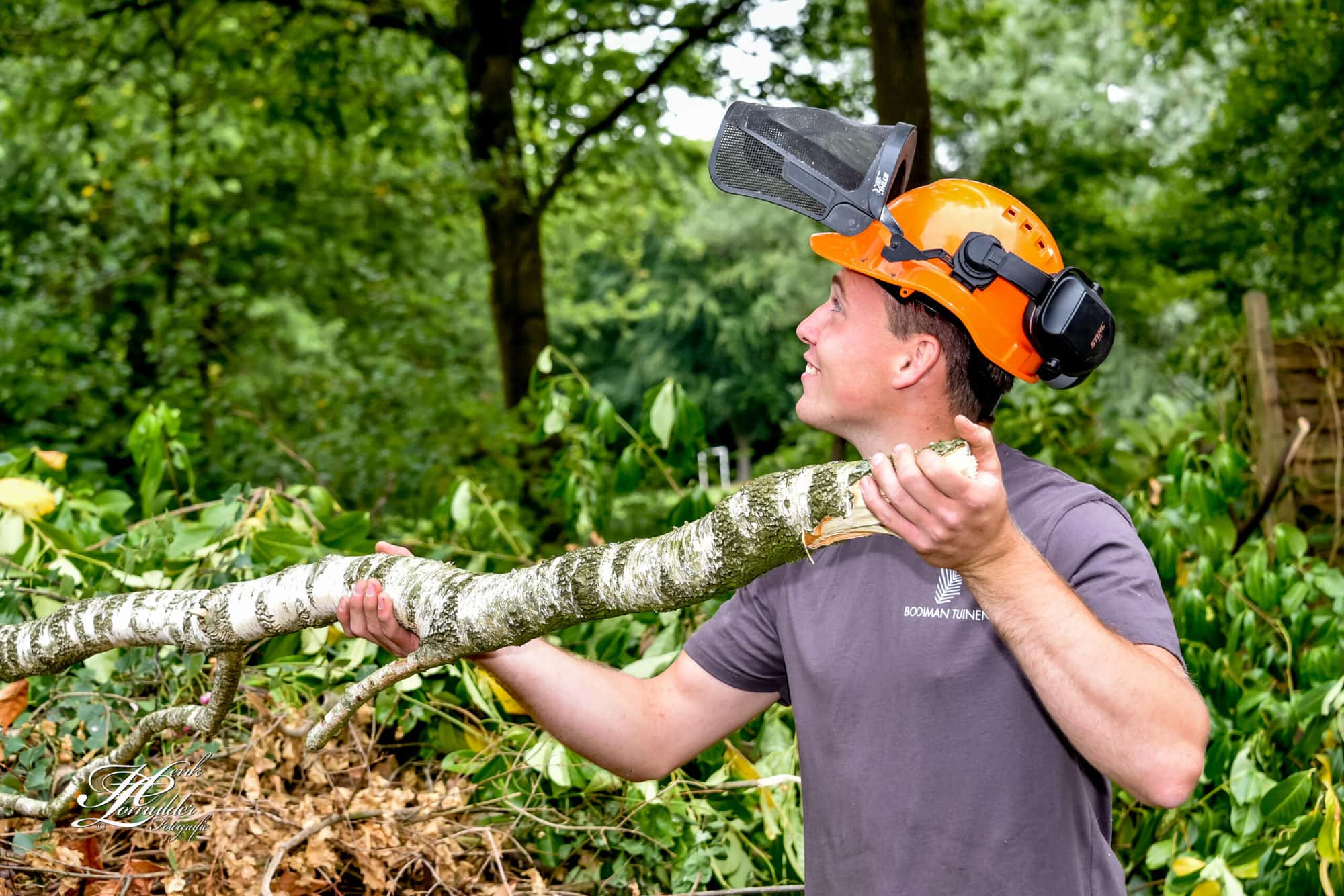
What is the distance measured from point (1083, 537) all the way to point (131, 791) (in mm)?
1575

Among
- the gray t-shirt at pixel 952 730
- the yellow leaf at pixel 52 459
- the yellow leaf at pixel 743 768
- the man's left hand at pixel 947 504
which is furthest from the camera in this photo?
the yellow leaf at pixel 52 459

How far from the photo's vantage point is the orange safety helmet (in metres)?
1.99

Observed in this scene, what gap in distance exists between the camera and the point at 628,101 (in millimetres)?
10086

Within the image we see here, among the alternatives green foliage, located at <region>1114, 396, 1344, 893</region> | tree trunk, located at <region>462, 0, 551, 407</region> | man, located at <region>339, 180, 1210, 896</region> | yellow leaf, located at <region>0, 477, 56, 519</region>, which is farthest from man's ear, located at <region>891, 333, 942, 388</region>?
tree trunk, located at <region>462, 0, 551, 407</region>

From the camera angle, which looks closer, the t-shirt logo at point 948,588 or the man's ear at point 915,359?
the t-shirt logo at point 948,588

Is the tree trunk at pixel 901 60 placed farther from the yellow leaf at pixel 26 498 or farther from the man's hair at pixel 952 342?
the yellow leaf at pixel 26 498

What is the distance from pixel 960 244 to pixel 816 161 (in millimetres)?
291

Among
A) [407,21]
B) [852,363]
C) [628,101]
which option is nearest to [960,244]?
[852,363]

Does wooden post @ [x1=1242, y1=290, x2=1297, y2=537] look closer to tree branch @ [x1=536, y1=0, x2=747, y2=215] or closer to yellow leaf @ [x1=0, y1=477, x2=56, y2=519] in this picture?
yellow leaf @ [x1=0, y1=477, x2=56, y2=519]

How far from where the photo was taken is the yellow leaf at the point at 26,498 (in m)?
3.01

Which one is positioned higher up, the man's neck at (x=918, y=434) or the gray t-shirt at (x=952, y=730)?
the man's neck at (x=918, y=434)

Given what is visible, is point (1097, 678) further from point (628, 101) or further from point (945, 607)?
point (628, 101)

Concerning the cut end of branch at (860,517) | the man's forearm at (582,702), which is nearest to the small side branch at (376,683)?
the man's forearm at (582,702)

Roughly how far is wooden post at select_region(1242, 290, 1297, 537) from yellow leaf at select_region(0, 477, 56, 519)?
4.87m
